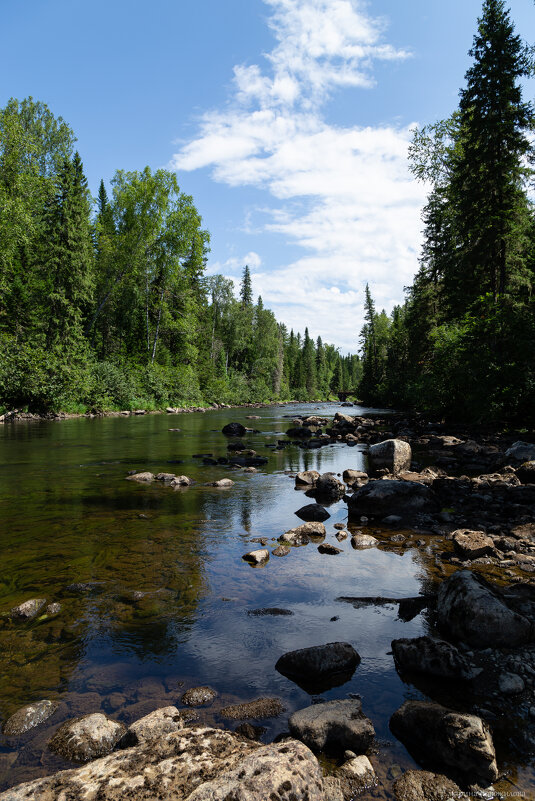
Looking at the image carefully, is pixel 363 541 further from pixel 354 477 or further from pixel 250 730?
pixel 354 477

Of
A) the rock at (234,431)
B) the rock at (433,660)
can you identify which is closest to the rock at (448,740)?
the rock at (433,660)

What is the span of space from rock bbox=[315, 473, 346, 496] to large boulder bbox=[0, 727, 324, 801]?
26.7ft

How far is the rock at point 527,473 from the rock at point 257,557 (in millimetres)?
7593

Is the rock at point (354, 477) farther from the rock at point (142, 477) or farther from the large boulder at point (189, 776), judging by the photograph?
the large boulder at point (189, 776)

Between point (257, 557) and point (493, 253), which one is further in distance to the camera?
point (493, 253)

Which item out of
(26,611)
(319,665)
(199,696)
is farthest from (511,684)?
(26,611)

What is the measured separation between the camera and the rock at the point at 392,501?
9.06 metres

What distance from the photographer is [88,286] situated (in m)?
34.9

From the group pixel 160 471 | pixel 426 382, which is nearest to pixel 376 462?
pixel 160 471

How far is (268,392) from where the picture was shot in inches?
2985

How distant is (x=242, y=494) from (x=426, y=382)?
20110 millimetres

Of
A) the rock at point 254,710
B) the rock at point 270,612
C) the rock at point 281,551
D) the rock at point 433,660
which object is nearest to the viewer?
the rock at point 254,710

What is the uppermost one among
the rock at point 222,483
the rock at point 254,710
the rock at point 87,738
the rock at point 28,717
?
the rock at point 87,738

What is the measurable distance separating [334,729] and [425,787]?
612mm
